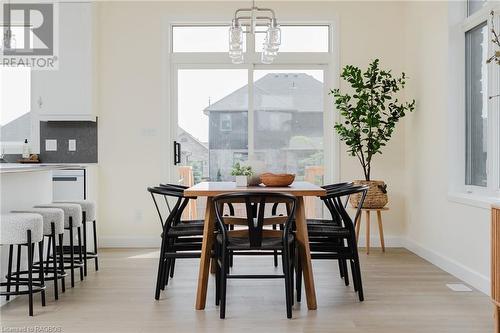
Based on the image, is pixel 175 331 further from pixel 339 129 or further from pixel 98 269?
pixel 339 129

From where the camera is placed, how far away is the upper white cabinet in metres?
6.07

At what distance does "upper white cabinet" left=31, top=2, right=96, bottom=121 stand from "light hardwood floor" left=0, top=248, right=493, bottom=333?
2.09 meters

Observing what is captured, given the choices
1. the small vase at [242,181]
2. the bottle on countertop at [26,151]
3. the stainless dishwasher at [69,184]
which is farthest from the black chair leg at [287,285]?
the bottle on countertop at [26,151]

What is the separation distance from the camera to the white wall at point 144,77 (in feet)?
20.9

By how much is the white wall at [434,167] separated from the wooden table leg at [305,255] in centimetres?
140

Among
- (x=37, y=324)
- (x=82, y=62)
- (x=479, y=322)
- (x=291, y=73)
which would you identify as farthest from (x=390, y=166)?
(x=37, y=324)

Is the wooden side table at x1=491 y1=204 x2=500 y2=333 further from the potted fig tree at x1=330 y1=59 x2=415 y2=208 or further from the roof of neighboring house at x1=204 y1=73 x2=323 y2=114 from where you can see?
the roof of neighboring house at x1=204 y1=73 x2=323 y2=114

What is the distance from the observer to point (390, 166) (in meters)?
6.35

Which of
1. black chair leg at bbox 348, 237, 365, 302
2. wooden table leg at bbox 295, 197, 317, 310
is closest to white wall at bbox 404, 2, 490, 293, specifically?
black chair leg at bbox 348, 237, 365, 302

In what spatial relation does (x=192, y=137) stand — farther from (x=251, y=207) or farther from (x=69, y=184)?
(x=251, y=207)

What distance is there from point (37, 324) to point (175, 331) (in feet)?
2.87

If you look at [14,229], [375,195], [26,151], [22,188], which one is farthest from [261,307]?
[26,151]

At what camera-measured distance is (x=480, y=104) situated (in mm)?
4633

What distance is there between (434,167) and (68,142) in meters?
4.06
